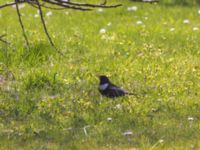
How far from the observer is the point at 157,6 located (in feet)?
35.3

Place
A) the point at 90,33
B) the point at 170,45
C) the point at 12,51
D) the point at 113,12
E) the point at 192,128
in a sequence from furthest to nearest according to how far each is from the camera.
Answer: the point at 113,12 < the point at 90,33 < the point at 170,45 < the point at 12,51 < the point at 192,128

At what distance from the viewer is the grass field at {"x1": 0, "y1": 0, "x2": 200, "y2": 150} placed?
486 centimetres

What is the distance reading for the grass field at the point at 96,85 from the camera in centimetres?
486

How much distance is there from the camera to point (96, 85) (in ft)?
20.5

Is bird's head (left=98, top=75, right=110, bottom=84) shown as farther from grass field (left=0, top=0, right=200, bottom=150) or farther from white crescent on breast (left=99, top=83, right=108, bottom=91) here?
grass field (left=0, top=0, right=200, bottom=150)

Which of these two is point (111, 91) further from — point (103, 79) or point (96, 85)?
point (96, 85)

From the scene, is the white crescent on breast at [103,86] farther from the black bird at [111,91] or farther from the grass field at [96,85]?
the grass field at [96,85]

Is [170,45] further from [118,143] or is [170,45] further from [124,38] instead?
[118,143]

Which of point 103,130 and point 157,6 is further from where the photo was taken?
point 157,6

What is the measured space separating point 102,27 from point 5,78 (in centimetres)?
288

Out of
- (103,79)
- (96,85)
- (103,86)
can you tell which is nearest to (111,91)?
(103,86)

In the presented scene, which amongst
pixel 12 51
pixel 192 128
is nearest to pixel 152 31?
pixel 12 51

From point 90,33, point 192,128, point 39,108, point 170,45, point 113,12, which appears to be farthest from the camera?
point 113,12

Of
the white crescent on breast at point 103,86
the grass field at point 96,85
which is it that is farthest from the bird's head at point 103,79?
the grass field at point 96,85
